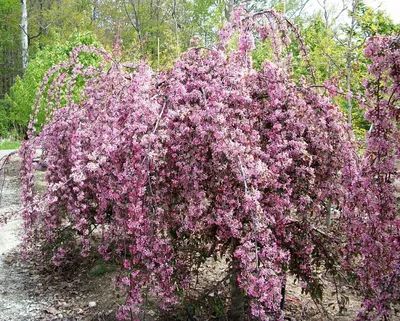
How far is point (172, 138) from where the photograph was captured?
252 cm

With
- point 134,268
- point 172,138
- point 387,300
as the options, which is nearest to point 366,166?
point 387,300

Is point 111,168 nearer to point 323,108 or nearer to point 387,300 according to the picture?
point 323,108

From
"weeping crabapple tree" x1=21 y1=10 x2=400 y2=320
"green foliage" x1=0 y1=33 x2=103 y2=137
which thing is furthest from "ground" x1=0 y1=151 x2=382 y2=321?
"green foliage" x1=0 y1=33 x2=103 y2=137

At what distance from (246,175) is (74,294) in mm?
2378

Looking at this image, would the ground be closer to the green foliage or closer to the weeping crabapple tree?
the weeping crabapple tree

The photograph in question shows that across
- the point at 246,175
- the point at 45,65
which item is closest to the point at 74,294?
the point at 246,175

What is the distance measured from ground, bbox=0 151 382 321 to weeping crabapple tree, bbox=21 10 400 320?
531 millimetres

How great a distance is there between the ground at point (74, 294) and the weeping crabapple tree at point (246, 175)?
0.53 meters

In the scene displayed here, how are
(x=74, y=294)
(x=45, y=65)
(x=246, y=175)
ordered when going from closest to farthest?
(x=246, y=175)
(x=74, y=294)
(x=45, y=65)

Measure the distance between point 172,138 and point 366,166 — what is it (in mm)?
1006

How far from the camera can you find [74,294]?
3.94 m

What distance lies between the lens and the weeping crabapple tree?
2.16 meters

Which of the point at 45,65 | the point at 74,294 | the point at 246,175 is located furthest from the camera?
the point at 45,65

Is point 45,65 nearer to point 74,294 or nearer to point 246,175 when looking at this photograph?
point 74,294
